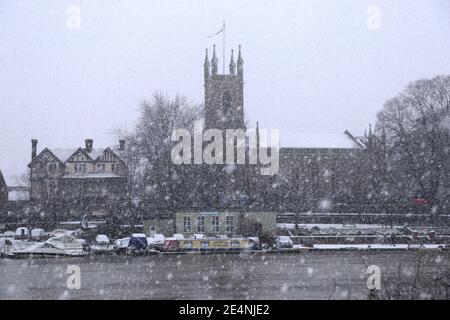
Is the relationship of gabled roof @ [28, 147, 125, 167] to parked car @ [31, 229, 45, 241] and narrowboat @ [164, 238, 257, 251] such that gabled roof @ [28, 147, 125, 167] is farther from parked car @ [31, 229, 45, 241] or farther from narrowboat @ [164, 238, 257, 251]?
narrowboat @ [164, 238, 257, 251]

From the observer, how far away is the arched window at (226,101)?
217 ft

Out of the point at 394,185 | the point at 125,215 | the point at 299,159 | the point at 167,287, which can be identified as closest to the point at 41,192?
the point at 125,215

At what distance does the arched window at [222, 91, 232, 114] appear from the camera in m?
66.2

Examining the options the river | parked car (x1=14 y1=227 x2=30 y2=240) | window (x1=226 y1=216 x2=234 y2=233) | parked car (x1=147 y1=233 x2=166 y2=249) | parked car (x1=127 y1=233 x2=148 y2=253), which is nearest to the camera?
the river

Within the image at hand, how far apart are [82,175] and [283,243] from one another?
3790 centimetres

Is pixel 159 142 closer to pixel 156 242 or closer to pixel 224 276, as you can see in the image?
pixel 156 242

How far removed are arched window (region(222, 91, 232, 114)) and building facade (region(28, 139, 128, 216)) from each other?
11601 millimetres

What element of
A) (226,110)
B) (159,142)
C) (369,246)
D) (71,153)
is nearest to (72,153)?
(71,153)

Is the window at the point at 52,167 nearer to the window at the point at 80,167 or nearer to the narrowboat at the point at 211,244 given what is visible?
the window at the point at 80,167

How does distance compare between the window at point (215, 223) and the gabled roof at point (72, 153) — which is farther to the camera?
the gabled roof at point (72, 153)

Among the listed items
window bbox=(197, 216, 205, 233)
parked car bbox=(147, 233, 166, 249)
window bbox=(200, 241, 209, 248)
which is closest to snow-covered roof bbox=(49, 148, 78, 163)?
window bbox=(197, 216, 205, 233)

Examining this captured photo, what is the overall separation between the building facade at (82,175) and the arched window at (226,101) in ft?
38.1

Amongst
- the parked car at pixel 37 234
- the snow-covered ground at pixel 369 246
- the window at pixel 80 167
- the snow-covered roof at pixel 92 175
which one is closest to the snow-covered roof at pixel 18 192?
the window at pixel 80 167
